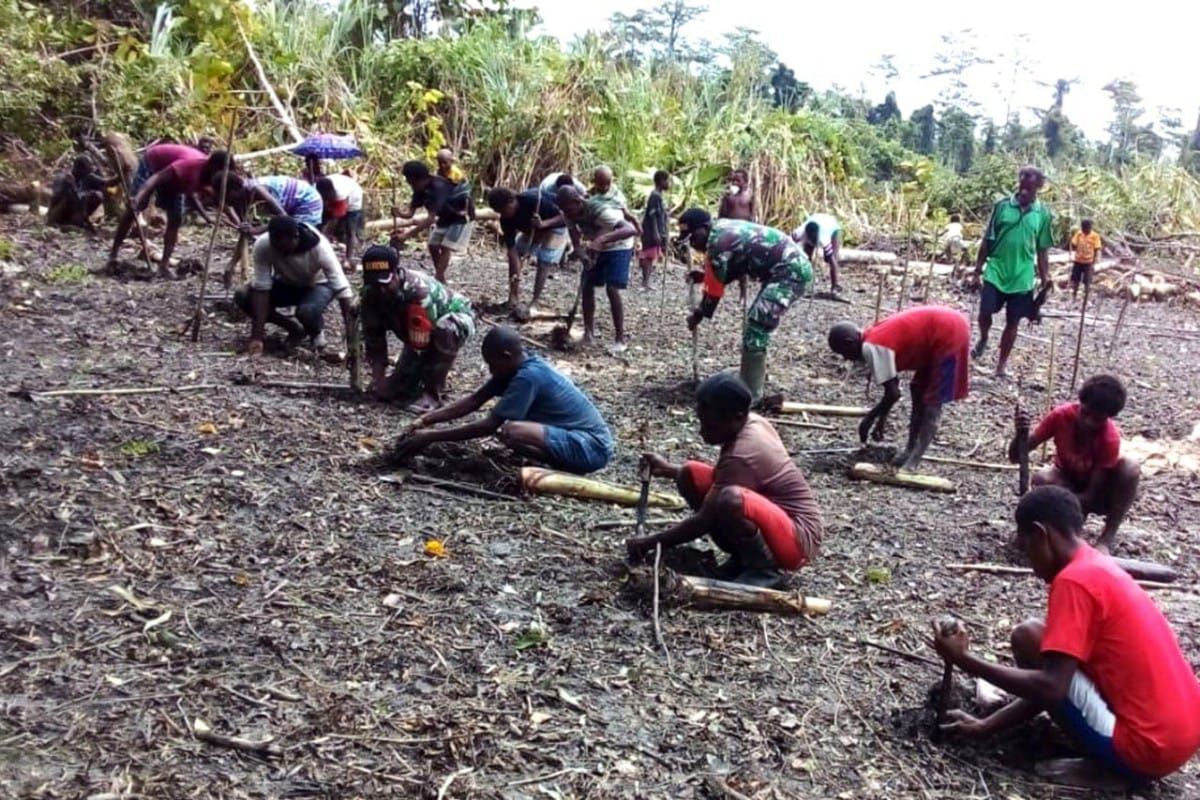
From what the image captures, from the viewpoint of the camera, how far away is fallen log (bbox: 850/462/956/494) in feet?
19.9

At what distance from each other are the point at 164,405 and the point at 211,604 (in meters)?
2.28

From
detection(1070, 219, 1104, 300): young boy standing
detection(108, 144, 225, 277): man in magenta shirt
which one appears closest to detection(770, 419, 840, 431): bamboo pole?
detection(108, 144, 225, 277): man in magenta shirt

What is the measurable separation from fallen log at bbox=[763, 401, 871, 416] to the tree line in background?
26.4 ft

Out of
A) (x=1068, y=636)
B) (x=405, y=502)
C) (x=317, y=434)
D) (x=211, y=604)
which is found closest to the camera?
(x=1068, y=636)

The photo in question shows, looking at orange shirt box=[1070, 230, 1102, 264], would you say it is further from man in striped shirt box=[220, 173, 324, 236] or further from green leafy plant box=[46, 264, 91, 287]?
green leafy plant box=[46, 264, 91, 287]

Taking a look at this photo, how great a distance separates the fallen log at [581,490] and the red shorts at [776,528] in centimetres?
91

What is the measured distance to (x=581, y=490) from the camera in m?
5.25

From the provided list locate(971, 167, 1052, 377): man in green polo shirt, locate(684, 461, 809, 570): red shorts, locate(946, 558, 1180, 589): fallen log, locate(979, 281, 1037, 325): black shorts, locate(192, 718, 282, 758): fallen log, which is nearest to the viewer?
locate(192, 718, 282, 758): fallen log

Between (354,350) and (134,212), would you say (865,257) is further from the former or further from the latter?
(354,350)

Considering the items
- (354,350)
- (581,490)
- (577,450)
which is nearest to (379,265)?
(354,350)

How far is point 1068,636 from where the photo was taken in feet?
10.00

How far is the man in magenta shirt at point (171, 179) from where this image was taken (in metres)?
8.02

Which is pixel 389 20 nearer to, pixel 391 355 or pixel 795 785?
pixel 391 355

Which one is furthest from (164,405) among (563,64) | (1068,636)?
(563,64)
